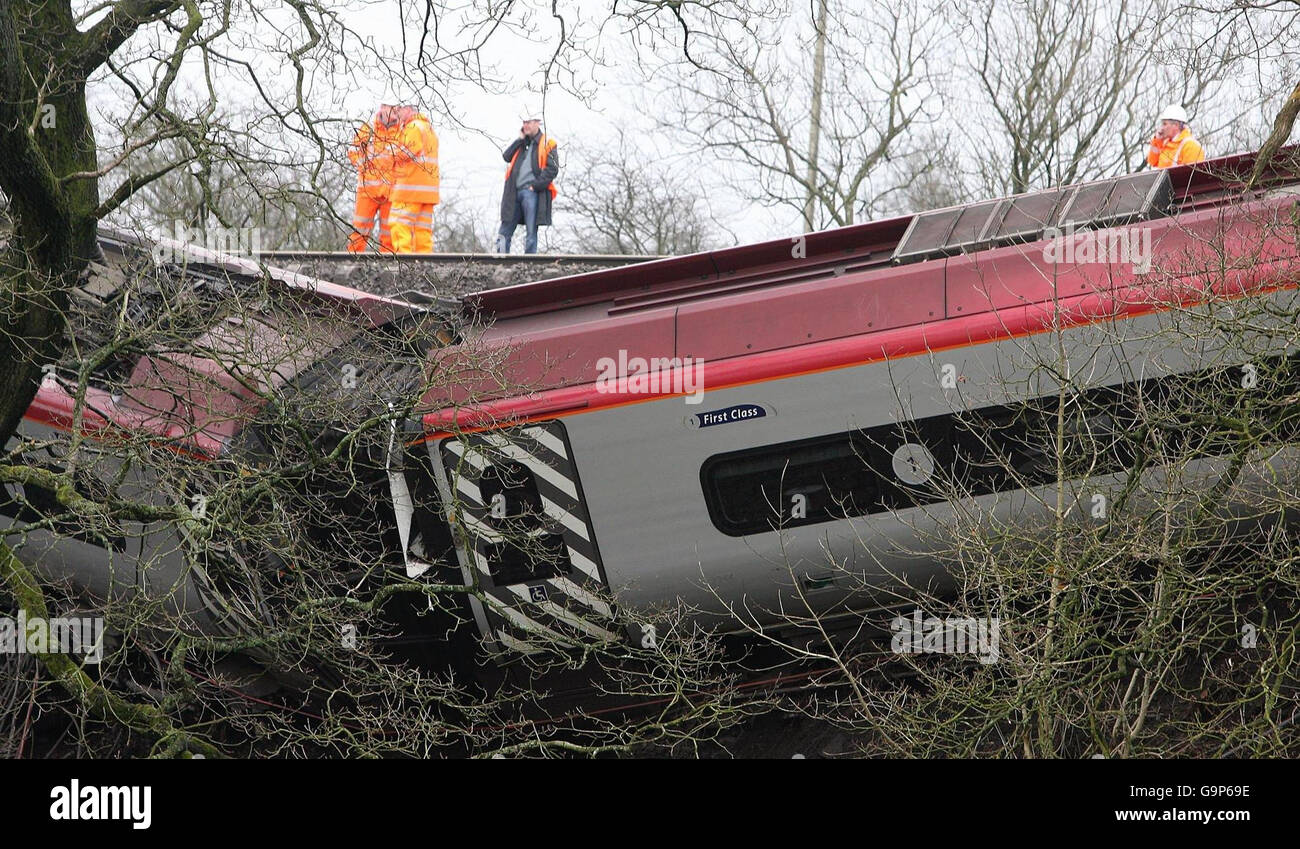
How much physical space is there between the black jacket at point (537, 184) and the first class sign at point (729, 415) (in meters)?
7.18

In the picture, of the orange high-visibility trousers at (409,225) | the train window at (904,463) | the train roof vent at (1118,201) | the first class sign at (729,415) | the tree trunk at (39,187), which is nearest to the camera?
the tree trunk at (39,187)

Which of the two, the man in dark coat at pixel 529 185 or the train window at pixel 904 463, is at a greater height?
the man in dark coat at pixel 529 185

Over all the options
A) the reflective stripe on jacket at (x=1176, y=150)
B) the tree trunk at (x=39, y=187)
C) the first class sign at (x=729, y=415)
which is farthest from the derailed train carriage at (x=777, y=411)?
the reflective stripe on jacket at (x=1176, y=150)

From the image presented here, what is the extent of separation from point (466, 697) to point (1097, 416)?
4170 mm

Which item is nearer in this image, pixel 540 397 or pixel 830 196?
pixel 540 397

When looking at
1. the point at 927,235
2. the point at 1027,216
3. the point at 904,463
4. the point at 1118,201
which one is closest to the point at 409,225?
the point at 927,235

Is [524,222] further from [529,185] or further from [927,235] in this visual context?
[927,235]

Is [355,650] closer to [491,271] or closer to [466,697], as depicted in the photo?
[466,697]

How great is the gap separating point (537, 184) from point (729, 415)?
738 centimetres

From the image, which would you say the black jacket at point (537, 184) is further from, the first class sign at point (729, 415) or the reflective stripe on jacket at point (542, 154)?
the first class sign at point (729, 415)

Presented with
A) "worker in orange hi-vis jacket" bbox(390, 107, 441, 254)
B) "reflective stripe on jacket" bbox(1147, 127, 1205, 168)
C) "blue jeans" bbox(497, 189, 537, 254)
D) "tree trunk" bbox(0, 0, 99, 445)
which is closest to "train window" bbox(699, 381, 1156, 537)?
"tree trunk" bbox(0, 0, 99, 445)

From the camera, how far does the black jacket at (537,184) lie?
14.3m
